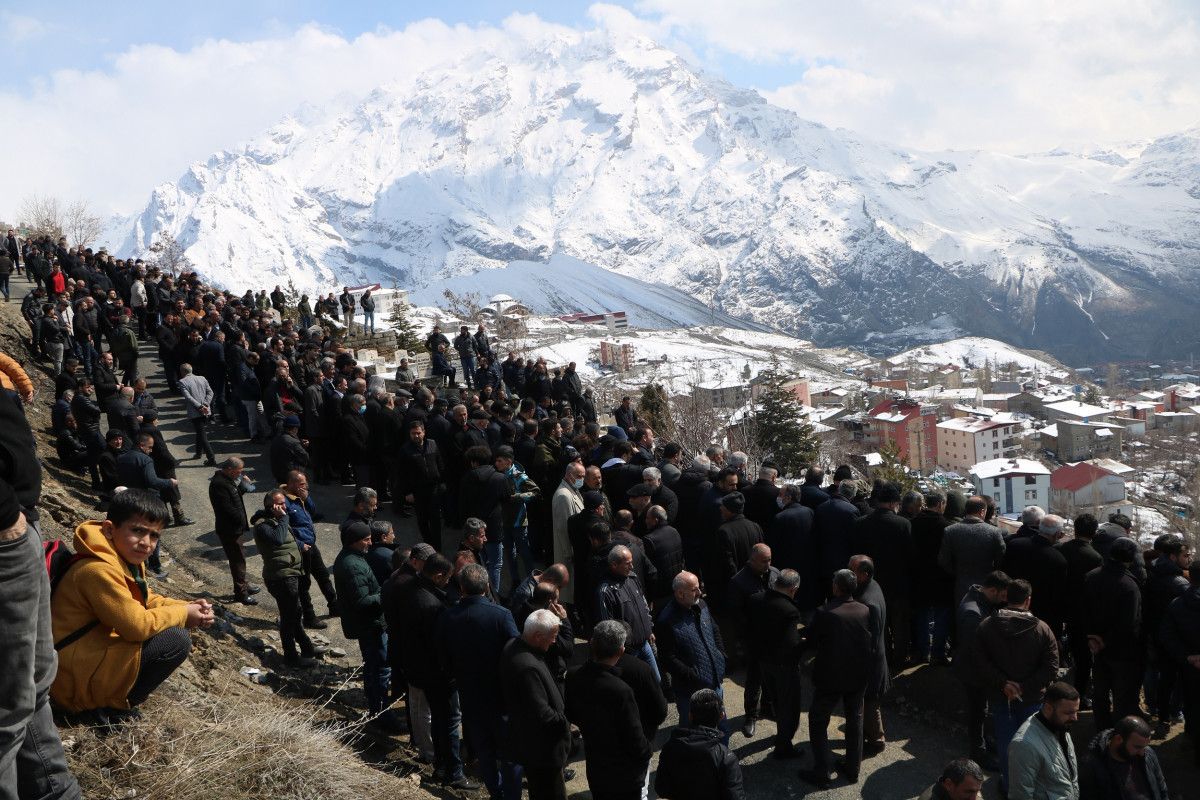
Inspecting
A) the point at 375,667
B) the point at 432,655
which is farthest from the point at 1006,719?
the point at 375,667

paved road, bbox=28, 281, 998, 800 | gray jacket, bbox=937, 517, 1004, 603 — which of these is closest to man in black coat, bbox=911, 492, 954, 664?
Result: gray jacket, bbox=937, 517, 1004, 603

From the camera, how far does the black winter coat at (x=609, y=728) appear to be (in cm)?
553

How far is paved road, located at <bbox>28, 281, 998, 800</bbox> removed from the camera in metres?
6.84

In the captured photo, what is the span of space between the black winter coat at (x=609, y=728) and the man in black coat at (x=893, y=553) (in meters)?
3.54

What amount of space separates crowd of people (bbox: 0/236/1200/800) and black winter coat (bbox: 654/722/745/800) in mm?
13

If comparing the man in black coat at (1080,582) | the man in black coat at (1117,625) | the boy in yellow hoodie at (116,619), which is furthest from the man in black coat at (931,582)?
the boy in yellow hoodie at (116,619)

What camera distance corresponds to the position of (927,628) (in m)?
8.46

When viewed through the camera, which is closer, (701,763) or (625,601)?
(701,763)

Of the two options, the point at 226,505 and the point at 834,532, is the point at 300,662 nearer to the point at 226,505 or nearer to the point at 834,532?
the point at 226,505

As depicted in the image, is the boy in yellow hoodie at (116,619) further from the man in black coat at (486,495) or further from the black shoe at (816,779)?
the man in black coat at (486,495)

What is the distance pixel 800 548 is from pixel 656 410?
25.3 meters

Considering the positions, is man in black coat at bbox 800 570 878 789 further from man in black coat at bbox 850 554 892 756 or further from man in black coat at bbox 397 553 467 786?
man in black coat at bbox 397 553 467 786

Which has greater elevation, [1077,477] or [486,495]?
[486,495]

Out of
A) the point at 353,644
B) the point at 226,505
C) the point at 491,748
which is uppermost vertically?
the point at 226,505
